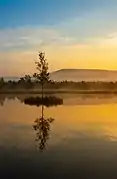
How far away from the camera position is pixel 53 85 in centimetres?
4750

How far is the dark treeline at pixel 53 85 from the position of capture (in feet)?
147

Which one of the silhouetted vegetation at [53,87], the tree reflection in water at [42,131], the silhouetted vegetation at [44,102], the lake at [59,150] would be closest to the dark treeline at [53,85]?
the silhouetted vegetation at [53,87]

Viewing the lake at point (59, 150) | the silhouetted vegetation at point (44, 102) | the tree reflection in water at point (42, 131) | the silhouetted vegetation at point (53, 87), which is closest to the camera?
the lake at point (59, 150)

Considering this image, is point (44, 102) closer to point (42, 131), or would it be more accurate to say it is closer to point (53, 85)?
point (42, 131)

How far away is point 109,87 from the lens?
5094 cm

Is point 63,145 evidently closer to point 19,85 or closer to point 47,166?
point 47,166

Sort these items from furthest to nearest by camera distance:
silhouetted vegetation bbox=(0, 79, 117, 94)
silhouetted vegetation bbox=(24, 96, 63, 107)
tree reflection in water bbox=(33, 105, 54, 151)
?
silhouetted vegetation bbox=(0, 79, 117, 94) < silhouetted vegetation bbox=(24, 96, 63, 107) < tree reflection in water bbox=(33, 105, 54, 151)

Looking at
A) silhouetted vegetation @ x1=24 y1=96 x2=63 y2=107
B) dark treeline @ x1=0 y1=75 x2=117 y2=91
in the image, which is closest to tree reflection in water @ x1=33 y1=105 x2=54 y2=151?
silhouetted vegetation @ x1=24 y1=96 x2=63 y2=107

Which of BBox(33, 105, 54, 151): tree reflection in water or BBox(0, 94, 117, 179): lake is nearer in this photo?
BBox(0, 94, 117, 179): lake

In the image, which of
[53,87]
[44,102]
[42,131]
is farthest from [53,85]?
[42,131]

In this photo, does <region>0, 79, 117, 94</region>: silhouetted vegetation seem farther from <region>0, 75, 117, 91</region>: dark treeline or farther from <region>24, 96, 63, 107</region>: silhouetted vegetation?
<region>24, 96, 63, 107</region>: silhouetted vegetation

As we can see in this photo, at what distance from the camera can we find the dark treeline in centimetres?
4466

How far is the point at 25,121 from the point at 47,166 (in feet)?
20.5

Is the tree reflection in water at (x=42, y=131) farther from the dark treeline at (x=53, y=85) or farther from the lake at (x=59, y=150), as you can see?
the dark treeline at (x=53, y=85)
